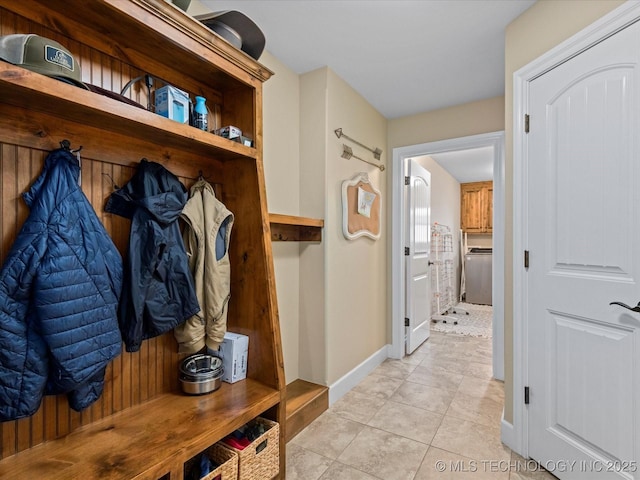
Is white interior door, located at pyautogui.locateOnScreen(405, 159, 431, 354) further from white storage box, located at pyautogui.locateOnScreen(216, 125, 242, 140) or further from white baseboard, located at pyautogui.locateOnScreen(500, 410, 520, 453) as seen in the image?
white storage box, located at pyautogui.locateOnScreen(216, 125, 242, 140)

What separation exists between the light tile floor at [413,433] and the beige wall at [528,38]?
0.94ft

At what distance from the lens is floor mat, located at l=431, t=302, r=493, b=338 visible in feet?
14.3

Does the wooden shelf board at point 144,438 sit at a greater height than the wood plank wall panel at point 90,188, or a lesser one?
lesser

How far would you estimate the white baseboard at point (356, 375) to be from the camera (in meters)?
2.47

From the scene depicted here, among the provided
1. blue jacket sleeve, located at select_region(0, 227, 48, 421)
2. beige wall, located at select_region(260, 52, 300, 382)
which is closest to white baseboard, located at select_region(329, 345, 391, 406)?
beige wall, located at select_region(260, 52, 300, 382)

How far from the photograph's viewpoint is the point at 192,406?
4.49 feet

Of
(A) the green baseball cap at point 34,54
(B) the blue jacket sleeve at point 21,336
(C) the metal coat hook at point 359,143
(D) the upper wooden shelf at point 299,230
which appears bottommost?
(B) the blue jacket sleeve at point 21,336

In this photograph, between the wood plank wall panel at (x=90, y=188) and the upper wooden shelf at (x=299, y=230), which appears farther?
the upper wooden shelf at (x=299, y=230)

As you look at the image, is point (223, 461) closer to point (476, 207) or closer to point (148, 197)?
point (148, 197)

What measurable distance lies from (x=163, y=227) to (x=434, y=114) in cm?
280

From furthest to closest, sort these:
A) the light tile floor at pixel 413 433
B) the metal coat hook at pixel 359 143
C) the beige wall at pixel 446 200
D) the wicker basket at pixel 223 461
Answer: the beige wall at pixel 446 200 < the metal coat hook at pixel 359 143 < the light tile floor at pixel 413 433 < the wicker basket at pixel 223 461

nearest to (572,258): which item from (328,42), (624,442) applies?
(624,442)

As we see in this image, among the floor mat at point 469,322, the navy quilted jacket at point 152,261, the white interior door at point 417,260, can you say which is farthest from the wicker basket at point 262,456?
the floor mat at point 469,322

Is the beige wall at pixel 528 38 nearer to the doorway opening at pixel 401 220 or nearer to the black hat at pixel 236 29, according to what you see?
the doorway opening at pixel 401 220
